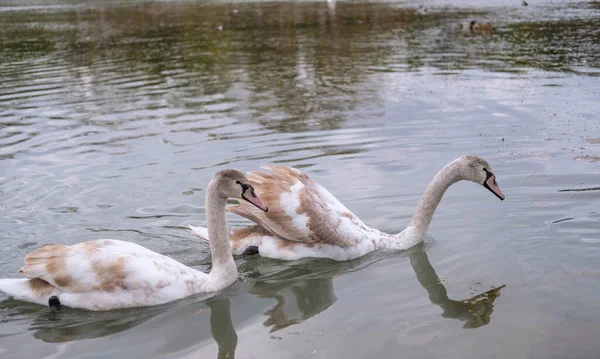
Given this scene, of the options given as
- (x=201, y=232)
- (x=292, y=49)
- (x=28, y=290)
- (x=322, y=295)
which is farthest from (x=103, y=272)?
(x=292, y=49)

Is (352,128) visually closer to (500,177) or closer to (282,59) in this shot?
(500,177)

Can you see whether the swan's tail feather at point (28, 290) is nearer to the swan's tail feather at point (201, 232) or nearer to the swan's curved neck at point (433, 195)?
the swan's tail feather at point (201, 232)

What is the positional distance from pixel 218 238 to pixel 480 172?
3040 mm

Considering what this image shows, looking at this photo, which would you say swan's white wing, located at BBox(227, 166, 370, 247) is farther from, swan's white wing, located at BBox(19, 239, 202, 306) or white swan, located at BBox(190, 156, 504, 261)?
swan's white wing, located at BBox(19, 239, 202, 306)

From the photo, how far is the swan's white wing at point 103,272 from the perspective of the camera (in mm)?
7023

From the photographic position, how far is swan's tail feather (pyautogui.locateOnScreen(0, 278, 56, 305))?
7090 mm

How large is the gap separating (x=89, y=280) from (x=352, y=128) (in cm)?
756

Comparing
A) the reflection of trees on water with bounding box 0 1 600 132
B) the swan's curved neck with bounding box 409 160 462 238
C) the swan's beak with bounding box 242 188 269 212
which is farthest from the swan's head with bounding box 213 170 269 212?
the reflection of trees on water with bounding box 0 1 600 132

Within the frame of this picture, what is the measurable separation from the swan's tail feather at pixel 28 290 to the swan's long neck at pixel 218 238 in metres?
1.53

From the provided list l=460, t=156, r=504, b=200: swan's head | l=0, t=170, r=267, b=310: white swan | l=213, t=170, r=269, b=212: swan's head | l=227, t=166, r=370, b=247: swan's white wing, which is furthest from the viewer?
l=460, t=156, r=504, b=200: swan's head

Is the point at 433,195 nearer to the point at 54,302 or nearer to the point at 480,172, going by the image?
the point at 480,172

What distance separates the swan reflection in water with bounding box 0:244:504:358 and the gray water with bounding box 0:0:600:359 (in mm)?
24

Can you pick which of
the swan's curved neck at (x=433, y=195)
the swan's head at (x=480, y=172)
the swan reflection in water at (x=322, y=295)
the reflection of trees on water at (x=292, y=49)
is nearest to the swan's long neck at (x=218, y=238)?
the swan reflection in water at (x=322, y=295)

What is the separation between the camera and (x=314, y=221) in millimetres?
8328
